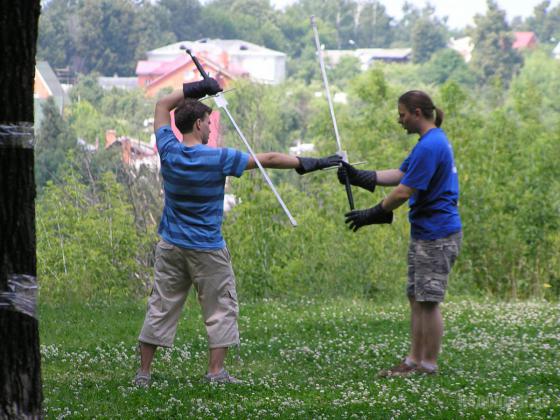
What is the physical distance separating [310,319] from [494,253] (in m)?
6.49

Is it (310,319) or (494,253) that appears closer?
(310,319)

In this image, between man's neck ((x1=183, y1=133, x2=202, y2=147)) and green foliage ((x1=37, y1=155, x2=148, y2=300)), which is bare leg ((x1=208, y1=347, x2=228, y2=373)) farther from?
green foliage ((x1=37, y1=155, x2=148, y2=300))

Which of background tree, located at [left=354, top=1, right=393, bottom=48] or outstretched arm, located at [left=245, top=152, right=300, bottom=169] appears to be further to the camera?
background tree, located at [left=354, top=1, right=393, bottom=48]

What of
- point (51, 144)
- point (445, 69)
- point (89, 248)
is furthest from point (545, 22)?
point (89, 248)

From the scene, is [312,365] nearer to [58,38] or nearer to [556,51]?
[58,38]

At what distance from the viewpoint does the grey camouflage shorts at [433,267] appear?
685 cm

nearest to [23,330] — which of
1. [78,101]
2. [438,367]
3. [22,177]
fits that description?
[22,177]

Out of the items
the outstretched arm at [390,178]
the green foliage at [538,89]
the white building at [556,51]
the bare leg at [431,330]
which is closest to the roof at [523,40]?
the white building at [556,51]

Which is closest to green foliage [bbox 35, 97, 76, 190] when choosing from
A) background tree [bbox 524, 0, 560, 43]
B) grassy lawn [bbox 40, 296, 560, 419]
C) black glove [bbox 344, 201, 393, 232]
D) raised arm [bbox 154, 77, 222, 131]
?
grassy lawn [bbox 40, 296, 560, 419]

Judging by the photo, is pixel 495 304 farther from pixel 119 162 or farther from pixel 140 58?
pixel 140 58

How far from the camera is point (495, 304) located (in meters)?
11.3

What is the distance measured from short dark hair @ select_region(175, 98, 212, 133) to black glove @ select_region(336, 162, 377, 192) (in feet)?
3.47

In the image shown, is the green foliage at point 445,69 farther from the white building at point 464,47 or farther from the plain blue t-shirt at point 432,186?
the plain blue t-shirt at point 432,186

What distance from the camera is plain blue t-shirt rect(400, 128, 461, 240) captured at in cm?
675
